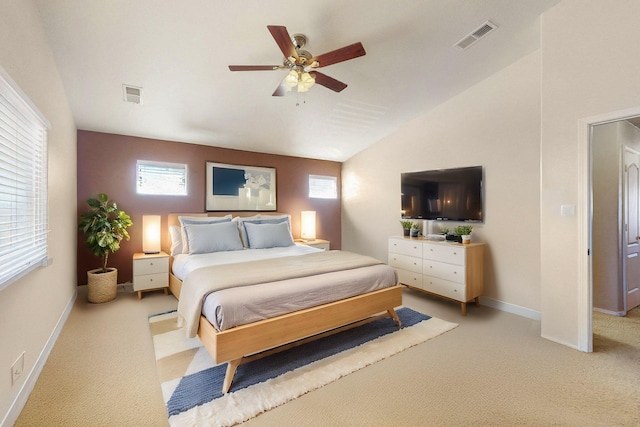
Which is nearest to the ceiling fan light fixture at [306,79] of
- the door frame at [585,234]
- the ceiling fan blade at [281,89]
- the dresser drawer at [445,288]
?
the ceiling fan blade at [281,89]

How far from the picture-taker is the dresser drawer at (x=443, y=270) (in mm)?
3352

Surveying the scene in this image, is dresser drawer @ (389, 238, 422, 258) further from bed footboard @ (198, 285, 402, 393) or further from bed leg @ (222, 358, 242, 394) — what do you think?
bed leg @ (222, 358, 242, 394)

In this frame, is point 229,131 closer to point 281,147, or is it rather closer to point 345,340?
point 281,147

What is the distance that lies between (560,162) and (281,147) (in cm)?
382

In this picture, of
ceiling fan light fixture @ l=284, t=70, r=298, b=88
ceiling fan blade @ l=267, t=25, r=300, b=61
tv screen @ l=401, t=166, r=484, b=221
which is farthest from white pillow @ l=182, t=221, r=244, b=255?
tv screen @ l=401, t=166, r=484, b=221

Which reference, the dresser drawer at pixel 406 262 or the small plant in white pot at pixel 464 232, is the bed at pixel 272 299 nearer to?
the dresser drawer at pixel 406 262

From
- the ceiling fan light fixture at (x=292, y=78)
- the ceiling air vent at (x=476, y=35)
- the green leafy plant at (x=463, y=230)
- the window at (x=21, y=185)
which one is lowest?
the green leafy plant at (x=463, y=230)

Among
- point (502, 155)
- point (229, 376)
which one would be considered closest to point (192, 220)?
point (229, 376)

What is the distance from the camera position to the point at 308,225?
5.32 meters

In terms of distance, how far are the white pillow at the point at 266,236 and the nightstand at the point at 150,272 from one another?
1187 mm

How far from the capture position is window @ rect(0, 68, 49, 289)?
64.0 inches

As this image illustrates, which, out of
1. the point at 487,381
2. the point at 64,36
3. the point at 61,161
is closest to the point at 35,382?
the point at 61,161

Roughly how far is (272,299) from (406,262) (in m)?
2.47

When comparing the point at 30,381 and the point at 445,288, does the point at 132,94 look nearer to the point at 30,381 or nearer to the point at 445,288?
the point at 30,381
